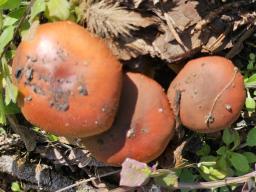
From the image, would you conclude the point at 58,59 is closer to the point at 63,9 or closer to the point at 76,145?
the point at 63,9

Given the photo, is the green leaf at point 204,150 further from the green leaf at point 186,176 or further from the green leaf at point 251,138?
the green leaf at point 251,138

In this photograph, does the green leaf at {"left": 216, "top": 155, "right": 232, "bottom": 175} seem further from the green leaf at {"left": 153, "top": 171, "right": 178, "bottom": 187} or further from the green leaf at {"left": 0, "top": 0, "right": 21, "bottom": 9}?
the green leaf at {"left": 0, "top": 0, "right": 21, "bottom": 9}

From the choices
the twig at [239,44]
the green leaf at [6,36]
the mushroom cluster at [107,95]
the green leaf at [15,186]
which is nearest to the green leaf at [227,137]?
the mushroom cluster at [107,95]

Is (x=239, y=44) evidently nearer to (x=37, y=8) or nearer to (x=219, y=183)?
(x=219, y=183)

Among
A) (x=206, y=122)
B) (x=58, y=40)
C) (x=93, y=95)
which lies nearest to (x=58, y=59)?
(x=58, y=40)

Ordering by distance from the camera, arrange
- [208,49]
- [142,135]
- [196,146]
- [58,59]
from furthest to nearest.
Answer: [196,146], [208,49], [142,135], [58,59]

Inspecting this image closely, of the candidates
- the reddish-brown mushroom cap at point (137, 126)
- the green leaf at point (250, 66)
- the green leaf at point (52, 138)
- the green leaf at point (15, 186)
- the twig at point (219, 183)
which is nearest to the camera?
the reddish-brown mushroom cap at point (137, 126)

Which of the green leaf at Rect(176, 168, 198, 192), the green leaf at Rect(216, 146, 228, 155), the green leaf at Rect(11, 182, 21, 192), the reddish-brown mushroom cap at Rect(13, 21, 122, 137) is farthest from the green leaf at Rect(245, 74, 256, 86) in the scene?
the green leaf at Rect(11, 182, 21, 192)
